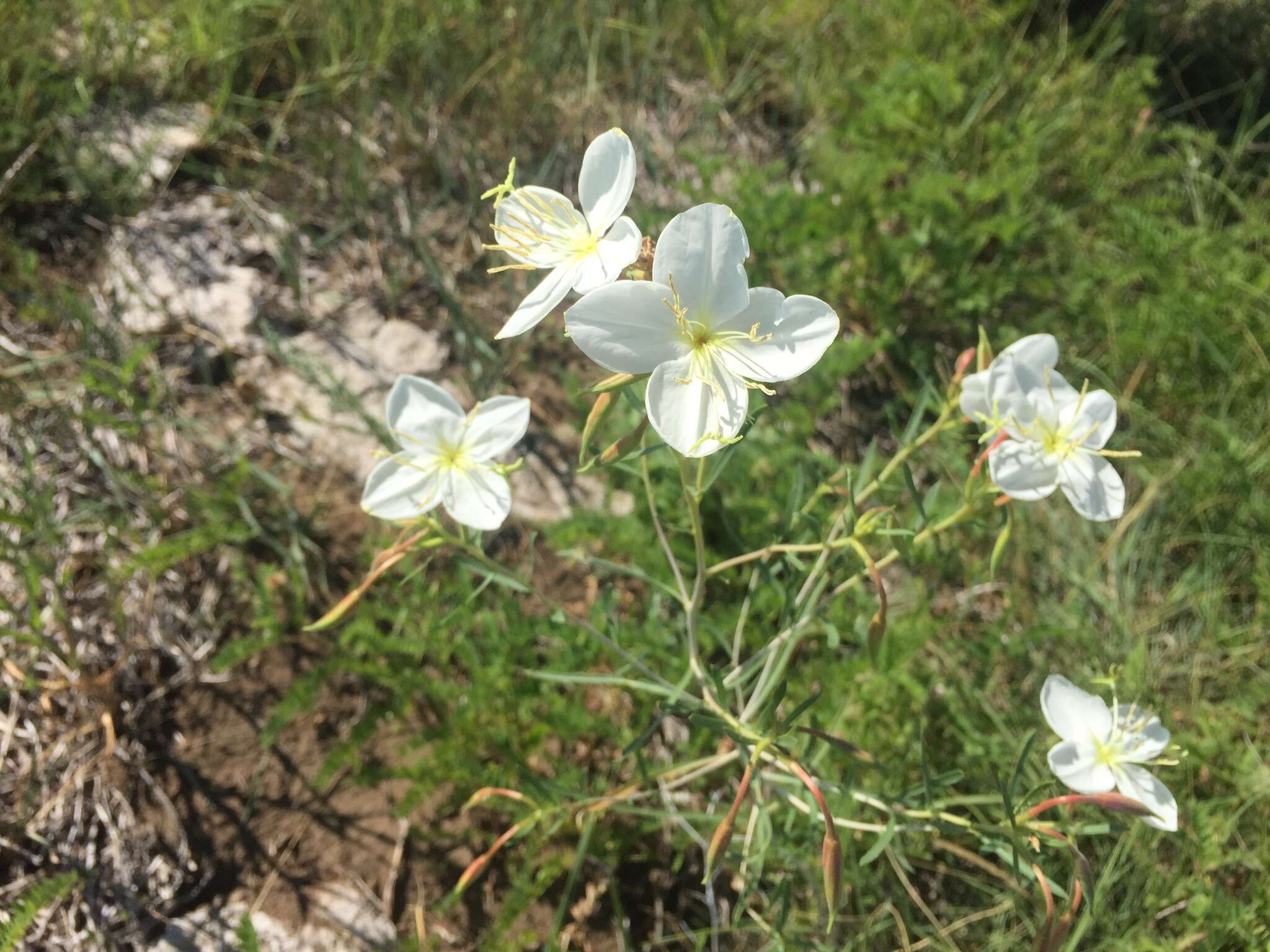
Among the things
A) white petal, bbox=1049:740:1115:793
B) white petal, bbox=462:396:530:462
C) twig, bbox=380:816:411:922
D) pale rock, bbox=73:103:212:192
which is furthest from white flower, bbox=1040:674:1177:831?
pale rock, bbox=73:103:212:192

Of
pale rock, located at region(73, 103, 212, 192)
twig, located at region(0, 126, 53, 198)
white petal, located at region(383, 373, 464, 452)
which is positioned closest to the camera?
white petal, located at region(383, 373, 464, 452)

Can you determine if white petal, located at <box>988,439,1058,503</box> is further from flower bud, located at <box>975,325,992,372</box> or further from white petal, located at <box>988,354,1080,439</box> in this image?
flower bud, located at <box>975,325,992,372</box>

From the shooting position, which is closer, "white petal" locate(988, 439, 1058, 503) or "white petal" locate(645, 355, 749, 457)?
"white petal" locate(645, 355, 749, 457)

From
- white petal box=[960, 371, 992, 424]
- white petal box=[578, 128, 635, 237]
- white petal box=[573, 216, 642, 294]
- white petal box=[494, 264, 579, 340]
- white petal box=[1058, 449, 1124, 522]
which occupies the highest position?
white petal box=[578, 128, 635, 237]

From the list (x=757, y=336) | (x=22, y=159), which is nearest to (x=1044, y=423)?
(x=757, y=336)

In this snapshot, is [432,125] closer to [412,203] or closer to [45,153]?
[412,203]

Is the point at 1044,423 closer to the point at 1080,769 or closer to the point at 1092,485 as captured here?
the point at 1092,485
